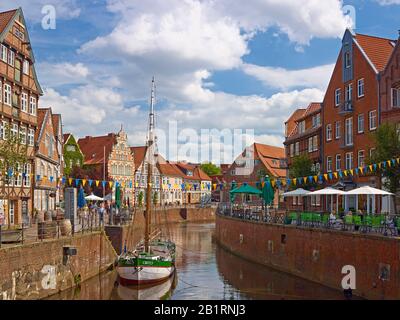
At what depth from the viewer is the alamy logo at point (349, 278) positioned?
A: 979 inches

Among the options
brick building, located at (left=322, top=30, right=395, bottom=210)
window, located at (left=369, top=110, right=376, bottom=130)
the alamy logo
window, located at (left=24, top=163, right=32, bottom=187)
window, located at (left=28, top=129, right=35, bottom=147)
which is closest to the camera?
the alamy logo

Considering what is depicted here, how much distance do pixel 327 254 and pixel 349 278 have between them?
8.61ft

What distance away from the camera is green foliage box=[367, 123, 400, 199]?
30516 mm

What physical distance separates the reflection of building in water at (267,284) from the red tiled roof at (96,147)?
56.7m

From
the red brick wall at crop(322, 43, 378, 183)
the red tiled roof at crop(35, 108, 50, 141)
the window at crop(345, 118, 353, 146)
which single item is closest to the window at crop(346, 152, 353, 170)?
the red brick wall at crop(322, 43, 378, 183)

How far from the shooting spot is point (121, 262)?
2994cm

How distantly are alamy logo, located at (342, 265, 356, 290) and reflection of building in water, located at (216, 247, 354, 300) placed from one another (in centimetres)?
50

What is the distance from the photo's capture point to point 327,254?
27719 mm

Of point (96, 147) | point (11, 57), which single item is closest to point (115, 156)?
point (96, 147)

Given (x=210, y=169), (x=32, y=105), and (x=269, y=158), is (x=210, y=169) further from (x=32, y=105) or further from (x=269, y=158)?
(x=32, y=105)

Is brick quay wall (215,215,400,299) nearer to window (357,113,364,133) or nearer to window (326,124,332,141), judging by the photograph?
window (357,113,364,133)

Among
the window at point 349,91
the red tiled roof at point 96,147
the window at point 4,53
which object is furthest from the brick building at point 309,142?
the red tiled roof at point 96,147

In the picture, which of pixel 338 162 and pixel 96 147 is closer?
pixel 338 162
